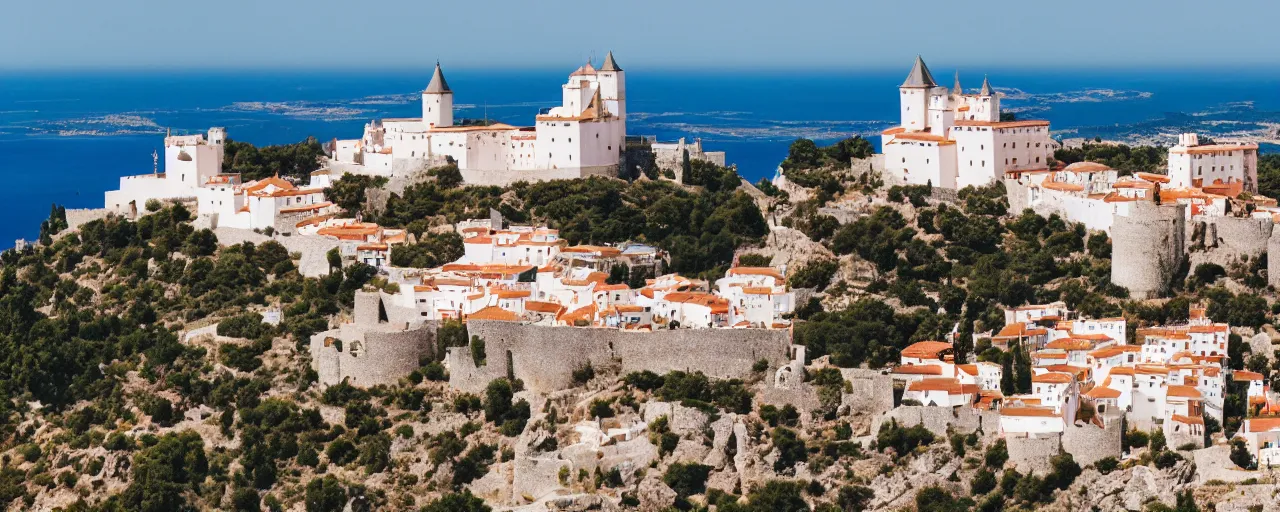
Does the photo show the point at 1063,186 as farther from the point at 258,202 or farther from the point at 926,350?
the point at 258,202

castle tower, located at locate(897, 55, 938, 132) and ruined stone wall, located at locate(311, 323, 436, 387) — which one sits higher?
castle tower, located at locate(897, 55, 938, 132)

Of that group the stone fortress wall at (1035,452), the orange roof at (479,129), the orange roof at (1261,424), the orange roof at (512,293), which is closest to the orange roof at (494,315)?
the orange roof at (512,293)

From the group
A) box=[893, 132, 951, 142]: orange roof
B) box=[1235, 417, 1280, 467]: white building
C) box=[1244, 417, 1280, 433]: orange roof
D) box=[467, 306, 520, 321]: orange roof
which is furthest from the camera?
box=[893, 132, 951, 142]: orange roof

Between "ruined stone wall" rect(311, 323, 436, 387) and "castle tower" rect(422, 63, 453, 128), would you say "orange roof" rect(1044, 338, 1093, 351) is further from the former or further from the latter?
"castle tower" rect(422, 63, 453, 128)

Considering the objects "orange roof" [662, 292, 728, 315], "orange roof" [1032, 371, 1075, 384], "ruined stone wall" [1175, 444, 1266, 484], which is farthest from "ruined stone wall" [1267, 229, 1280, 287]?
"orange roof" [662, 292, 728, 315]

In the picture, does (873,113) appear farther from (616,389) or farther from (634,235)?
(616,389)

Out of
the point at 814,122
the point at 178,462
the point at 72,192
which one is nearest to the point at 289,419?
the point at 178,462
